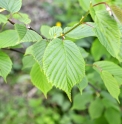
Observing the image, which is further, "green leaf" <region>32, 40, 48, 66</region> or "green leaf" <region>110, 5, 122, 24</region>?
"green leaf" <region>32, 40, 48, 66</region>

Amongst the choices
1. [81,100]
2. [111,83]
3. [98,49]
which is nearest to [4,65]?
[111,83]

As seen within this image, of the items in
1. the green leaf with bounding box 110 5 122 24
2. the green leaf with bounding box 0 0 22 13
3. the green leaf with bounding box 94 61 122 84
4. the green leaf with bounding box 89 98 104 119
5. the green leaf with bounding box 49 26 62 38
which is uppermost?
the green leaf with bounding box 0 0 22 13

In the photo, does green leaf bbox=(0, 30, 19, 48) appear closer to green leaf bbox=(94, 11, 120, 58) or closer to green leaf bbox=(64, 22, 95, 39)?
green leaf bbox=(64, 22, 95, 39)

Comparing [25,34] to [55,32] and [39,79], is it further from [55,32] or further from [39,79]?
[39,79]

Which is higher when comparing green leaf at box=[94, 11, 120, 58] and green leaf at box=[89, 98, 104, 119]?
green leaf at box=[94, 11, 120, 58]

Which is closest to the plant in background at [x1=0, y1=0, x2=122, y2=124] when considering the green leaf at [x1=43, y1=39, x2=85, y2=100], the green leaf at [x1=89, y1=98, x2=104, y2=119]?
the green leaf at [x1=43, y1=39, x2=85, y2=100]
